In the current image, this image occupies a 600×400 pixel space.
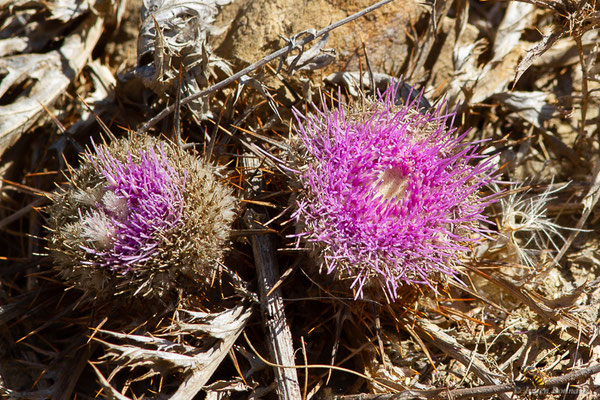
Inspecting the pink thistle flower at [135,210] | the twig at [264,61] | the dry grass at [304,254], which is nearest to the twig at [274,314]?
the dry grass at [304,254]

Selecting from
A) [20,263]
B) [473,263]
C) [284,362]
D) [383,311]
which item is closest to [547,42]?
[473,263]

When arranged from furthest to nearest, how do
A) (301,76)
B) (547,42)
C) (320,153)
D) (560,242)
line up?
(560,242), (301,76), (547,42), (320,153)

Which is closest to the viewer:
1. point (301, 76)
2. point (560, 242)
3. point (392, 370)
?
point (392, 370)

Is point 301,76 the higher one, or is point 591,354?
point 301,76

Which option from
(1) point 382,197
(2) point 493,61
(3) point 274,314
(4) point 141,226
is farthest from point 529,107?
(4) point 141,226

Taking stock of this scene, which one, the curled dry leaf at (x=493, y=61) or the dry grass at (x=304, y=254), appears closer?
the dry grass at (x=304, y=254)

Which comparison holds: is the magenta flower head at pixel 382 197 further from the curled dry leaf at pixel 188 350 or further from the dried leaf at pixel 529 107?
the dried leaf at pixel 529 107

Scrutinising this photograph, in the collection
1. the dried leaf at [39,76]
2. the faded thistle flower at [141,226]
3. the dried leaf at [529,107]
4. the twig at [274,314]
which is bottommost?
the twig at [274,314]

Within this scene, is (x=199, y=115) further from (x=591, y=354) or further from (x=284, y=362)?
(x=591, y=354)
